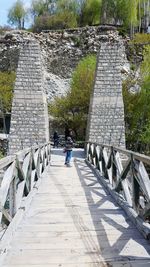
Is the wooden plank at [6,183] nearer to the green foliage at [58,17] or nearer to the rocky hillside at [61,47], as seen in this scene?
the rocky hillside at [61,47]

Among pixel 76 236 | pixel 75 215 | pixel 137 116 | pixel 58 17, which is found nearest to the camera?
pixel 76 236

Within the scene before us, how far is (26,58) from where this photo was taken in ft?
52.7

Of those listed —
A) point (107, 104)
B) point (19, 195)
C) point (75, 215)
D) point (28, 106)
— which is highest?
point (107, 104)

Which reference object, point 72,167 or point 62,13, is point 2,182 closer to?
point 72,167

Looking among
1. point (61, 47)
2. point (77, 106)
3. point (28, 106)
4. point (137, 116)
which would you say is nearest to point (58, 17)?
point (61, 47)

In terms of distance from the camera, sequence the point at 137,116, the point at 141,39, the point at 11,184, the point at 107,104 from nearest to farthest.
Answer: the point at 11,184, the point at 107,104, the point at 137,116, the point at 141,39

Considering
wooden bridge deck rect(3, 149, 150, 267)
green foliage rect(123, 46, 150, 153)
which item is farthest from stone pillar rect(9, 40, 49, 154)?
wooden bridge deck rect(3, 149, 150, 267)

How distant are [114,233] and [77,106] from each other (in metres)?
21.2

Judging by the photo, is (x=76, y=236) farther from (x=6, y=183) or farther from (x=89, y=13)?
(x=89, y=13)

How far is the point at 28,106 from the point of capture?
15789mm

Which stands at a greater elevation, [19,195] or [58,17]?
[58,17]

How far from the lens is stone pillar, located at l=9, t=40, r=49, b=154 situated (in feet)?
51.4

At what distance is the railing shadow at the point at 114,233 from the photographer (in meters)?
3.48

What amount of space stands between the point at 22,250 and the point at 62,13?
49.4m
